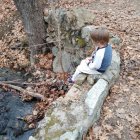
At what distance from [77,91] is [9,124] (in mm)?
2536

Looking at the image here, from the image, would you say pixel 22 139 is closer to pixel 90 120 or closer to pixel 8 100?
pixel 8 100

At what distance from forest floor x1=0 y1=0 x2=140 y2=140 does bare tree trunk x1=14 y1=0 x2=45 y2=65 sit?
0.72 meters

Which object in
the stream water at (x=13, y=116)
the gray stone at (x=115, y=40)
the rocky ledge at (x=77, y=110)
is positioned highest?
the gray stone at (x=115, y=40)

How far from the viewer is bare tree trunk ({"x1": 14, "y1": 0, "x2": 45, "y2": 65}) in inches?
371

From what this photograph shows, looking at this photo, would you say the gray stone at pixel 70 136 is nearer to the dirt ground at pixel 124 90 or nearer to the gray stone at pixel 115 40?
the dirt ground at pixel 124 90

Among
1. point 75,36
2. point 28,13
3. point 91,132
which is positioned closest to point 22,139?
point 91,132

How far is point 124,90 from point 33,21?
4.76 metres

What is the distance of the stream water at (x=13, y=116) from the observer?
7152 mm

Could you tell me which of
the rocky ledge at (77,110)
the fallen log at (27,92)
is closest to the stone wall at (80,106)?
the rocky ledge at (77,110)

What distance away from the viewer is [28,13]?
9594 millimetres

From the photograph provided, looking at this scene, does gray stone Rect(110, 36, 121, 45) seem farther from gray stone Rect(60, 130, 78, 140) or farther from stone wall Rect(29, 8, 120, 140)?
gray stone Rect(60, 130, 78, 140)

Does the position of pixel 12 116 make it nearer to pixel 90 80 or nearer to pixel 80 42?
pixel 90 80

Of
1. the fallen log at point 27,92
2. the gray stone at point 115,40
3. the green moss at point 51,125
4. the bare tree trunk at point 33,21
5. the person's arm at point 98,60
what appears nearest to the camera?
the green moss at point 51,125

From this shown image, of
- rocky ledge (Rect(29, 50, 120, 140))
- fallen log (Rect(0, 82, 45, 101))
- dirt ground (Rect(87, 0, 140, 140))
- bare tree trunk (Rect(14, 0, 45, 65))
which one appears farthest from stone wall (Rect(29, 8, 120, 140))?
fallen log (Rect(0, 82, 45, 101))
